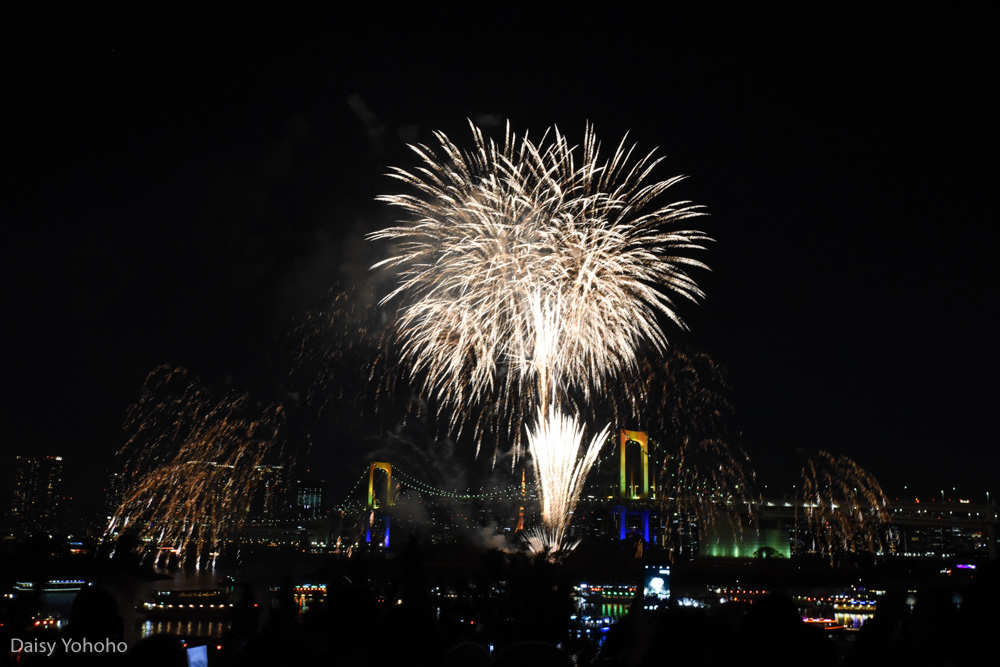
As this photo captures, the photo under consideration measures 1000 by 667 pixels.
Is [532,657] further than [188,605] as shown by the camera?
No

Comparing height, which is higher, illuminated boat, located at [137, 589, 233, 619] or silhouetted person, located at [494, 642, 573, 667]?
silhouetted person, located at [494, 642, 573, 667]

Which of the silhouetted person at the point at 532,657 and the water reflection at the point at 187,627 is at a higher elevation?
the silhouetted person at the point at 532,657

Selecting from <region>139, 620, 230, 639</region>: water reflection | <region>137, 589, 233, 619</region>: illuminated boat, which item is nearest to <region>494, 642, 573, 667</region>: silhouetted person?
<region>139, 620, 230, 639</region>: water reflection

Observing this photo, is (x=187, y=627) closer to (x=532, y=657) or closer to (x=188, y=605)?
(x=188, y=605)

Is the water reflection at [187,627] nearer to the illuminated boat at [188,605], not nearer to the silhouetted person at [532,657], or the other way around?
the illuminated boat at [188,605]

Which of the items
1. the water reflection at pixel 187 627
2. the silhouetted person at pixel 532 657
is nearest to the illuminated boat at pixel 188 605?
the water reflection at pixel 187 627

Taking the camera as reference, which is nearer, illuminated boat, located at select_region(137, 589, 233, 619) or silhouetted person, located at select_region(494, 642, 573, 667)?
silhouetted person, located at select_region(494, 642, 573, 667)

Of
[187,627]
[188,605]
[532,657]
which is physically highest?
[532,657]

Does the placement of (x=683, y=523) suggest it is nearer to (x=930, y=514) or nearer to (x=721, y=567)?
(x=930, y=514)

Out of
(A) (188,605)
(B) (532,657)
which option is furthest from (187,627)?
(B) (532,657)

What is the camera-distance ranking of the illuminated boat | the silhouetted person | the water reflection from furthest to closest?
1. the illuminated boat
2. the water reflection
3. the silhouetted person

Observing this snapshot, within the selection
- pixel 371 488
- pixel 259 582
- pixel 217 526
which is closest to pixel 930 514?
pixel 371 488

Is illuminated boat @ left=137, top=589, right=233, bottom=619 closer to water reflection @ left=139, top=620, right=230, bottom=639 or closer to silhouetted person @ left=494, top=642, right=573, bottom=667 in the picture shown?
water reflection @ left=139, top=620, right=230, bottom=639
